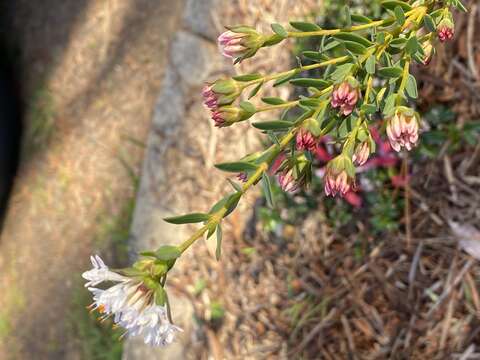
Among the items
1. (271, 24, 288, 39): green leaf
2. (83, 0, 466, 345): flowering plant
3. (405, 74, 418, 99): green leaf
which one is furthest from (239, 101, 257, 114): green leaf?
(405, 74, 418, 99): green leaf

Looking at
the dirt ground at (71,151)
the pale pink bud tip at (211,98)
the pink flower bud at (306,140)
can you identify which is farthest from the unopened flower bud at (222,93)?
the dirt ground at (71,151)

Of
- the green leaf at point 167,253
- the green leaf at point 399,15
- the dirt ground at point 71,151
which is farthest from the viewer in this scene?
the dirt ground at point 71,151

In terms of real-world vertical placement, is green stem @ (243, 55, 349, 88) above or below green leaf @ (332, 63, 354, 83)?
above

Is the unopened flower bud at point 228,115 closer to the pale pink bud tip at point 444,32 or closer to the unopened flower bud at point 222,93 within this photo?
the unopened flower bud at point 222,93

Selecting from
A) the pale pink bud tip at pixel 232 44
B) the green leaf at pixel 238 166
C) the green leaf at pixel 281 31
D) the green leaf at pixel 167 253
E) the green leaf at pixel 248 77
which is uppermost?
the pale pink bud tip at pixel 232 44

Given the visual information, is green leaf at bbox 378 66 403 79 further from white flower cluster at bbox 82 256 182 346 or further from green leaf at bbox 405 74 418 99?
white flower cluster at bbox 82 256 182 346

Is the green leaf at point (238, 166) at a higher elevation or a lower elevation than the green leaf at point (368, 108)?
higher

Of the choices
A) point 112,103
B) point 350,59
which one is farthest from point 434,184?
point 112,103

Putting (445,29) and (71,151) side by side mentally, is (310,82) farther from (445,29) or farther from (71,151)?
(71,151)
